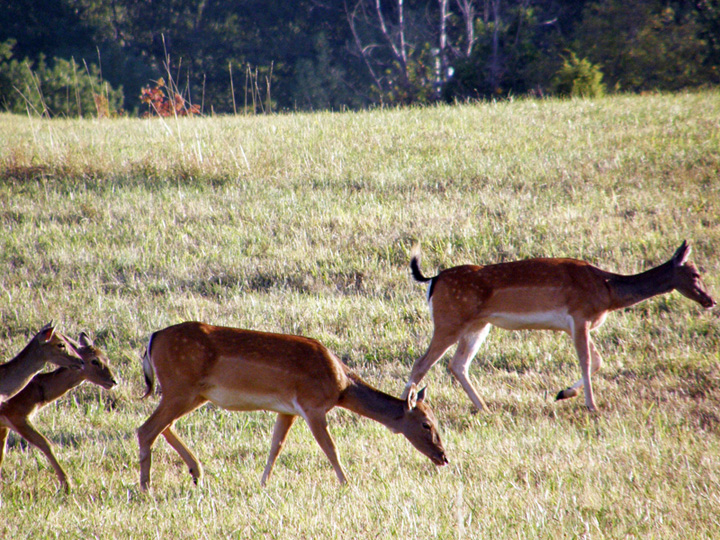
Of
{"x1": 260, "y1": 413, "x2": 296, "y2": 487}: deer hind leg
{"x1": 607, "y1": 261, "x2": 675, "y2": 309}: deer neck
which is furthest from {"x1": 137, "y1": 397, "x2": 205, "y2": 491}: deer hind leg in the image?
{"x1": 607, "y1": 261, "x2": 675, "y2": 309}: deer neck

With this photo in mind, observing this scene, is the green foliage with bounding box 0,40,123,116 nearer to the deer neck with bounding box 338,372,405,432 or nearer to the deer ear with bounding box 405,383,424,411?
the deer neck with bounding box 338,372,405,432

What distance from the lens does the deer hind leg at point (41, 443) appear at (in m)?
4.91

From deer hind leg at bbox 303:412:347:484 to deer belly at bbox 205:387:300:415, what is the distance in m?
0.14

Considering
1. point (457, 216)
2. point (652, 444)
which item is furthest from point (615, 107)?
point (652, 444)

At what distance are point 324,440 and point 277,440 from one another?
54 centimetres

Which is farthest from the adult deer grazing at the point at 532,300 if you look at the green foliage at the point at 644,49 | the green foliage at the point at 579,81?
the green foliage at the point at 644,49

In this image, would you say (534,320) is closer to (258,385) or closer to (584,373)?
(584,373)

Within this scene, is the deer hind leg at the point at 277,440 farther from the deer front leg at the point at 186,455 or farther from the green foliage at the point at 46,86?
the green foliage at the point at 46,86

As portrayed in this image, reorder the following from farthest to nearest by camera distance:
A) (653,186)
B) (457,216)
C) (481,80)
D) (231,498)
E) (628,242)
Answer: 1. (481,80)
2. (653,186)
3. (457,216)
4. (628,242)
5. (231,498)

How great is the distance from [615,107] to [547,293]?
11.7 m

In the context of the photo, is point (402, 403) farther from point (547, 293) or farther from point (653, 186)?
point (653, 186)

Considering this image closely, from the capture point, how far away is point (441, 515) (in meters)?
4.32

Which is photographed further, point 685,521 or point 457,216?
point 457,216

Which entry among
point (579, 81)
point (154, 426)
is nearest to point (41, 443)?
point (154, 426)
